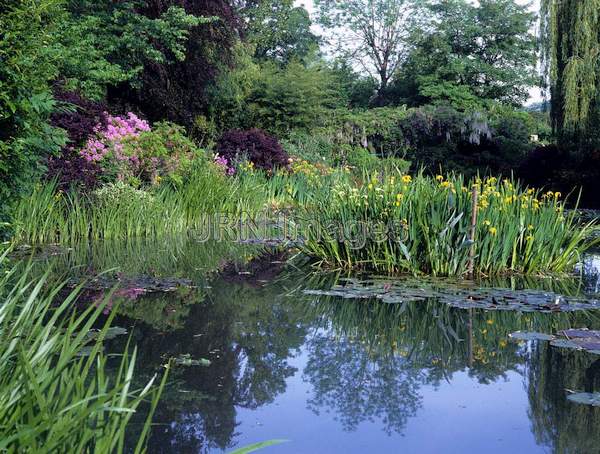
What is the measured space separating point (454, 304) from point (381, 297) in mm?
575

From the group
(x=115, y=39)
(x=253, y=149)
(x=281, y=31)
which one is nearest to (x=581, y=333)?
(x=253, y=149)

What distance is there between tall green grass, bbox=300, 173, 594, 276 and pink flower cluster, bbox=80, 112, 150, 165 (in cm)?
419

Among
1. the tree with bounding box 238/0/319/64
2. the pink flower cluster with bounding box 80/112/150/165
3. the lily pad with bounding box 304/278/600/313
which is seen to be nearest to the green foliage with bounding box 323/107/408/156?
the tree with bounding box 238/0/319/64

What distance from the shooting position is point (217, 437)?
287 centimetres

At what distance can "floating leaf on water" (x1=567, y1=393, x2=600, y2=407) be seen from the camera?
322 centimetres

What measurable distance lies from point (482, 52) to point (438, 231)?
2877 cm

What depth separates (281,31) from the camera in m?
34.0

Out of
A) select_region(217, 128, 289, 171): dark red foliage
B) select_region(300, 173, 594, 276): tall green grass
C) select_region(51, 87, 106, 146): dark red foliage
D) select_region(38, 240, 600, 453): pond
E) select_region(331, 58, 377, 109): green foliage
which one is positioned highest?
select_region(331, 58, 377, 109): green foliage

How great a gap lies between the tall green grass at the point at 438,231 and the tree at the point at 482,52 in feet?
82.7

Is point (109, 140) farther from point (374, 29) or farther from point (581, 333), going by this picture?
point (374, 29)

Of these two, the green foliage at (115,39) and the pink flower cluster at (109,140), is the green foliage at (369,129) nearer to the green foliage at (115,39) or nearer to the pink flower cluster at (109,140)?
the green foliage at (115,39)

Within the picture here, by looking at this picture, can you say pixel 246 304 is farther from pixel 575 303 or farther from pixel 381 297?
pixel 575 303

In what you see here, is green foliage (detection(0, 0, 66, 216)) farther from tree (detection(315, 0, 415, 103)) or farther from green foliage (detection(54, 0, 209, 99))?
tree (detection(315, 0, 415, 103))

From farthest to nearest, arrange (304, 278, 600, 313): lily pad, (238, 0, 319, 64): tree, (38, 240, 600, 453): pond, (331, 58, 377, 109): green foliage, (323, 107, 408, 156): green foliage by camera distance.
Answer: (331, 58, 377, 109): green foliage → (238, 0, 319, 64): tree → (323, 107, 408, 156): green foliage → (304, 278, 600, 313): lily pad → (38, 240, 600, 453): pond
